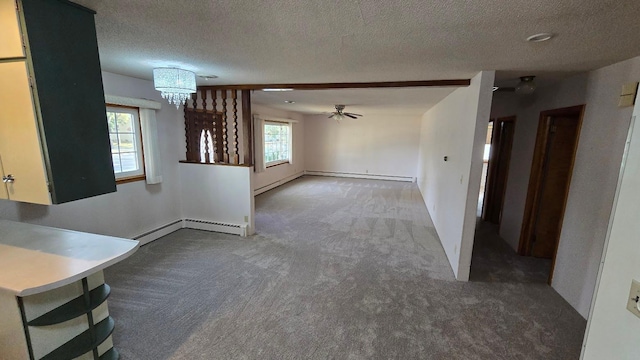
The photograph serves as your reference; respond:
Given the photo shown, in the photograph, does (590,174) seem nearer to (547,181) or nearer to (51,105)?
(547,181)

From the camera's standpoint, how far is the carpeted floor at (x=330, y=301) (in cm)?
195

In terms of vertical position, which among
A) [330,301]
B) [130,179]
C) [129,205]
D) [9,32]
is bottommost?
[330,301]

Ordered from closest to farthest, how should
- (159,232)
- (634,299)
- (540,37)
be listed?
(634,299) < (540,37) < (159,232)

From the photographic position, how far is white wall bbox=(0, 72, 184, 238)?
8.28 ft

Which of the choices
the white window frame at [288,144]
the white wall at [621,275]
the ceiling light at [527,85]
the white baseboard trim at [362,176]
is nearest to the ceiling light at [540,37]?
the white wall at [621,275]

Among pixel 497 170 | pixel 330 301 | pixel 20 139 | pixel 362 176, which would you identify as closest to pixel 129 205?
pixel 20 139

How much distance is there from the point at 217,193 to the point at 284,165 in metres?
3.78

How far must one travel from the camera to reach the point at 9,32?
129cm

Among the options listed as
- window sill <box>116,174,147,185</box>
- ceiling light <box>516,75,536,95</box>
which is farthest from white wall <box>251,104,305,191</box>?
ceiling light <box>516,75,536,95</box>

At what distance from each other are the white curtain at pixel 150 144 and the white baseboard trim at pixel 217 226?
887mm

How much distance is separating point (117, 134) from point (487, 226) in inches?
222

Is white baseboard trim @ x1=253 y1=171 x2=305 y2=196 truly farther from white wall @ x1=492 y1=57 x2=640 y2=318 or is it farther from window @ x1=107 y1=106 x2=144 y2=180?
white wall @ x1=492 y1=57 x2=640 y2=318

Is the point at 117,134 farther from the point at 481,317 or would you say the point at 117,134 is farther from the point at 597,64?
the point at 597,64

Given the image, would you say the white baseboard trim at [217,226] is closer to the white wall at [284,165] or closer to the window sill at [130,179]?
the window sill at [130,179]
